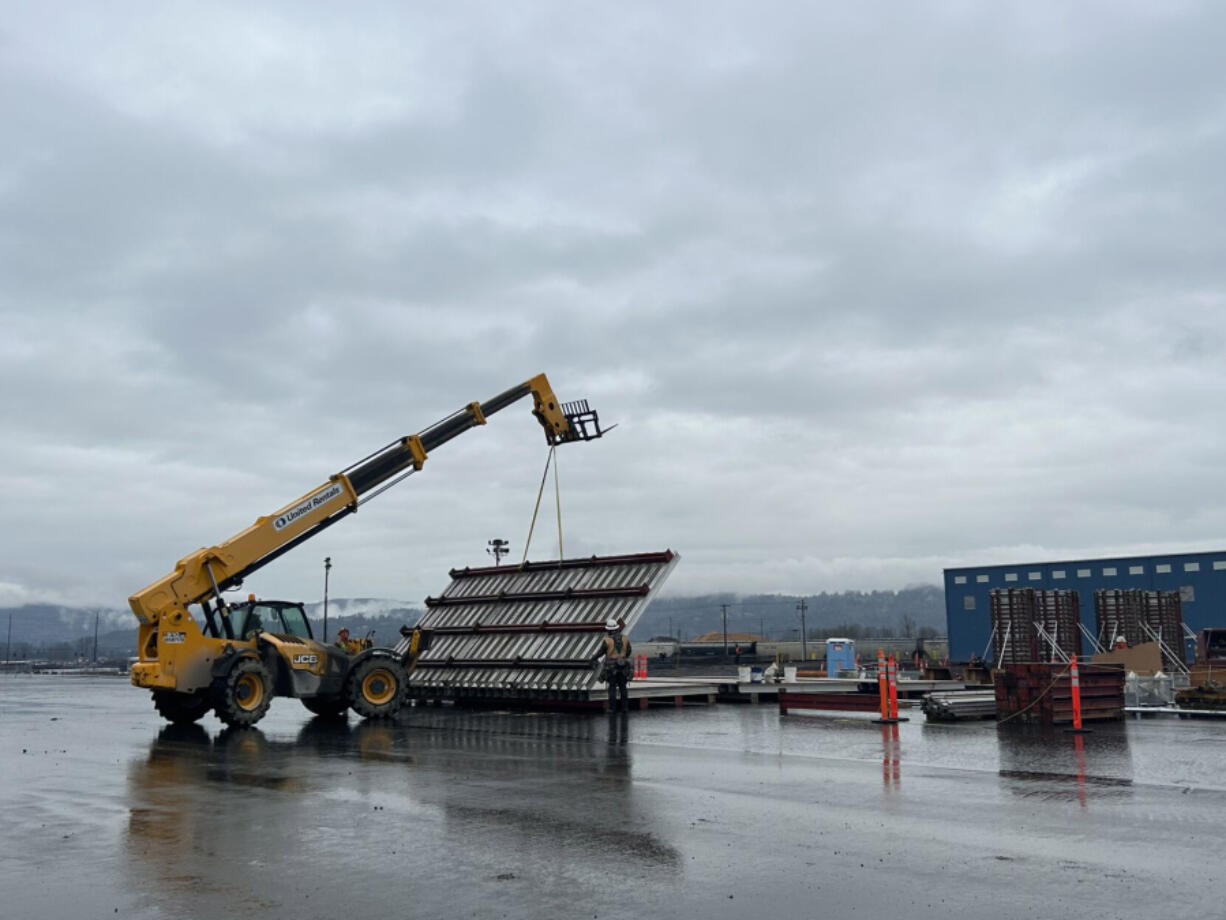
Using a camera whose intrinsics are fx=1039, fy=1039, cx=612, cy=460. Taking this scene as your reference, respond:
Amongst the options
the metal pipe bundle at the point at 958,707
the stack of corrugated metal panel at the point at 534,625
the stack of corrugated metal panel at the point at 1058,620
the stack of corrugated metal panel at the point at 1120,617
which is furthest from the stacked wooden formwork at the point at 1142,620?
the stack of corrugated metal panel at the point at 534,625

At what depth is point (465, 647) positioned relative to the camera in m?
27.1

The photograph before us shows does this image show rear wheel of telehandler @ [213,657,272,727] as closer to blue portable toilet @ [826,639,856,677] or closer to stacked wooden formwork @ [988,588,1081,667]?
stacked wooden formwork @ [988,588,1081,667]

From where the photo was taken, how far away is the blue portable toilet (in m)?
43.1

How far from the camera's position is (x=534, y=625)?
25.8 metres

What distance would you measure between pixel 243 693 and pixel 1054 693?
50.6 ft

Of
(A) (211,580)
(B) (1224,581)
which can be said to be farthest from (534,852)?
(B) (1224,581)

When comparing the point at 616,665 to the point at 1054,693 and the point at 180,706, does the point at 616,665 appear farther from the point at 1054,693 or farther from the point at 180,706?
the point at 180,706

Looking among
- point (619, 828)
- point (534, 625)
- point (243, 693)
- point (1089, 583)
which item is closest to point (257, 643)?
point (243, 693)

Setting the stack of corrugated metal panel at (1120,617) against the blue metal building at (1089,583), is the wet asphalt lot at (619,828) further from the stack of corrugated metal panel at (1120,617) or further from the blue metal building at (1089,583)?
the blue metal building at (1089,583)

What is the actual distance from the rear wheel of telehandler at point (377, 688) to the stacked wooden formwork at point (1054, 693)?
40.8 ft

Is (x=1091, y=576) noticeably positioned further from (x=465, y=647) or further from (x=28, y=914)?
(x=28, y=914)

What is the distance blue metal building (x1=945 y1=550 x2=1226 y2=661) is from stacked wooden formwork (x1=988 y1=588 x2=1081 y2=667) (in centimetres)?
905

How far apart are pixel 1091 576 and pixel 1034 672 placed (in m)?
34.0

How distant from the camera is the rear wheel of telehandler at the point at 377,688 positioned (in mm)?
21969
